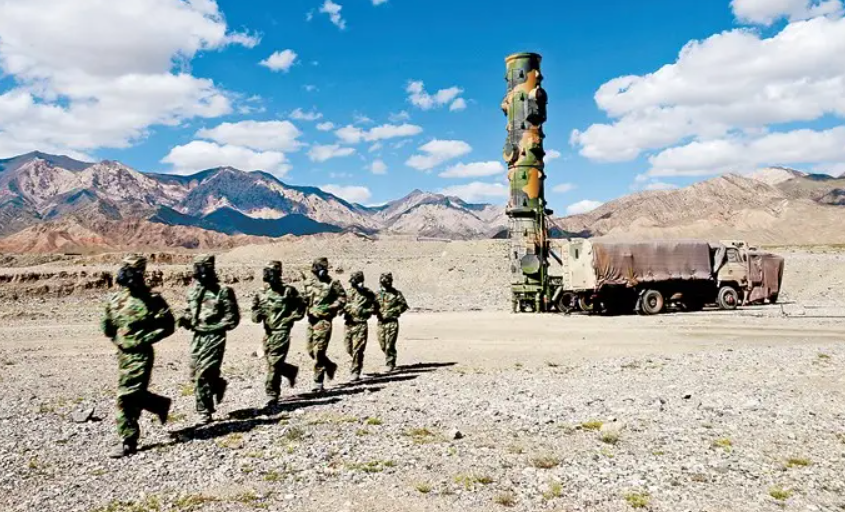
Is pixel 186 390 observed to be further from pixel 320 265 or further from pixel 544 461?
pixel 544 461

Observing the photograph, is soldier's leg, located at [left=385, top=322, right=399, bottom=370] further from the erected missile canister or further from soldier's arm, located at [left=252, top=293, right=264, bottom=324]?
the erected missile canister

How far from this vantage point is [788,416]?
10.4 metres

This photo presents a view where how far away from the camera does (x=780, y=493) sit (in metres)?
7.08

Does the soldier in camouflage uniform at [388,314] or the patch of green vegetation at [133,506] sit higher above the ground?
the soldier in camouflage uniform at [388,314]

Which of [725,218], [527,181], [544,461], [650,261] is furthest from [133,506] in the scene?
[725,218]

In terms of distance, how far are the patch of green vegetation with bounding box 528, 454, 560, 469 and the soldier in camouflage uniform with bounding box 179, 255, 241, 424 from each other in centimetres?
458

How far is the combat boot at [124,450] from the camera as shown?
27.9ft

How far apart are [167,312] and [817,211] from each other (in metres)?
168

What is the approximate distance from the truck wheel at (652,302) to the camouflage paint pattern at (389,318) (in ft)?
56.0

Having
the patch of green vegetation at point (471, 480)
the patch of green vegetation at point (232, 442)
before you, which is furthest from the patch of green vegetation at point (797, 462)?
the patch of green vegetation at point (232, 442)

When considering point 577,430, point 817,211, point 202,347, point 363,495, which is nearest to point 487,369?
point 577,430

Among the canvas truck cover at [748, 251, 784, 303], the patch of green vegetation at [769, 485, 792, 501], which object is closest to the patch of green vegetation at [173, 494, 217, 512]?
the patch of green vegetation at [769, 485, 792, 501]

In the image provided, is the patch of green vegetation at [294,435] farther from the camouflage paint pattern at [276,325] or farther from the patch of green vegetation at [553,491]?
the patch of green vegetation at [553,491]

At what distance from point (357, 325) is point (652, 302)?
63.6 feet
